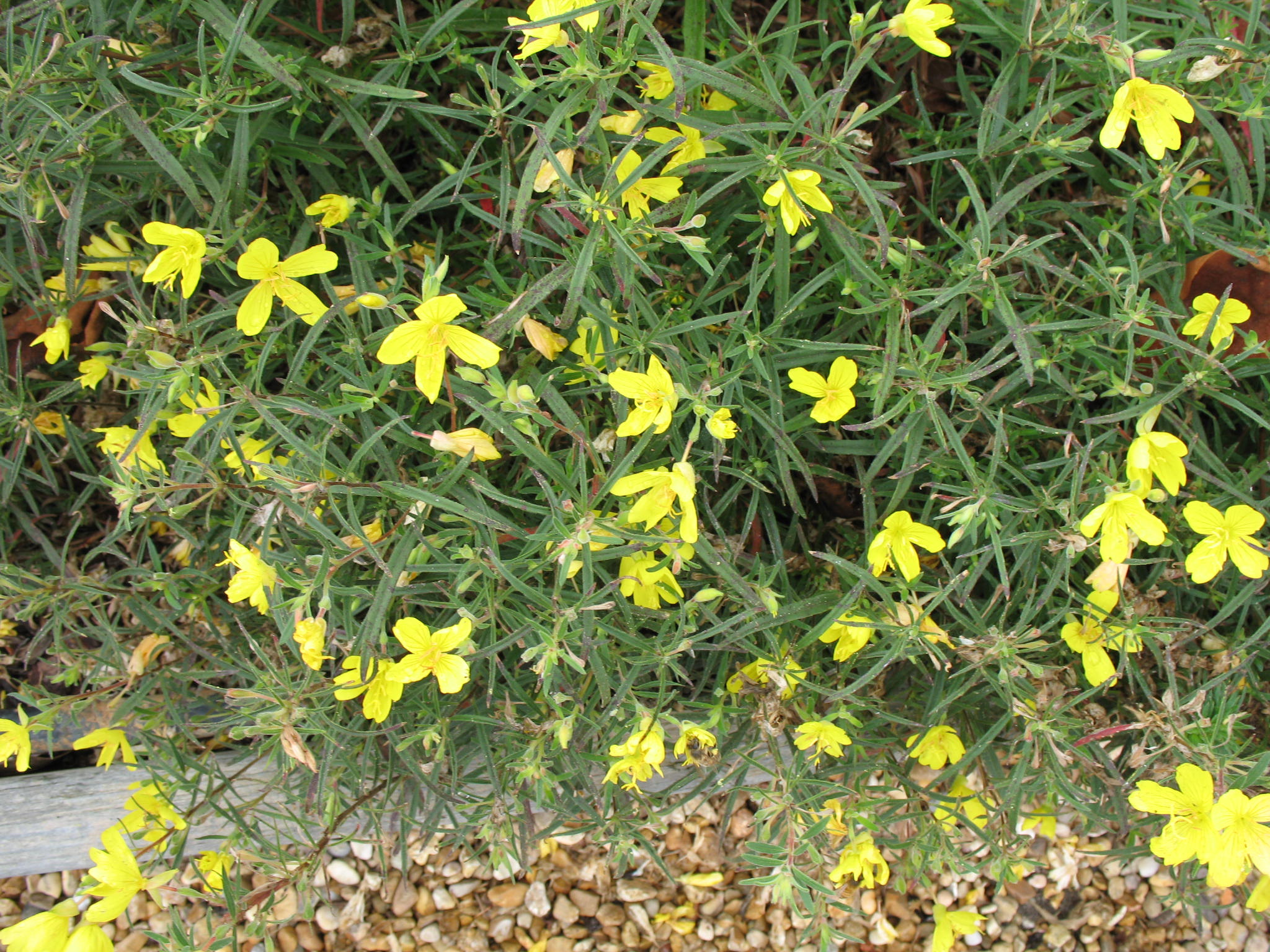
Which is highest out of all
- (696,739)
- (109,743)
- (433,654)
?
(433,654)

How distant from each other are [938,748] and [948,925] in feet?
2.13

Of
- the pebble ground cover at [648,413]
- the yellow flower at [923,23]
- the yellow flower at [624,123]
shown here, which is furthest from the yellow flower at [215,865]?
the yellow flower at [923,23]

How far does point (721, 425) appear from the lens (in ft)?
4.70

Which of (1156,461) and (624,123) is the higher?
(624,123)

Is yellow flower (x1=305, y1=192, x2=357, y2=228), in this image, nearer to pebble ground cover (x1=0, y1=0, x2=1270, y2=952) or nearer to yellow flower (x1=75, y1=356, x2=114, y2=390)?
pebble ground cover (x1=0, y1=0, x2=1270, y2=952)

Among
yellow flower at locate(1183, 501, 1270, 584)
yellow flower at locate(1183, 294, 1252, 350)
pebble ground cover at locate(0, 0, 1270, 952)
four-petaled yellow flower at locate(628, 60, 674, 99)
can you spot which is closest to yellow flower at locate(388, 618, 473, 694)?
pebble ground cover at locate(0, 0, 1270, 952)

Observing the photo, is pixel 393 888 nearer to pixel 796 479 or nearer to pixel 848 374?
pixel 796 479

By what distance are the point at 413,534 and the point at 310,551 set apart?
348 millimetres

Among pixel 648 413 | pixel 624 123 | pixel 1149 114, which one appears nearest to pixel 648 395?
pixel 648 413

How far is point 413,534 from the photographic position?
1545 millimetres

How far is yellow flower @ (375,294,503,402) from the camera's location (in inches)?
52.8

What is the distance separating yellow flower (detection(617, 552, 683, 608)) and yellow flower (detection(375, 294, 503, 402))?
0.43 m

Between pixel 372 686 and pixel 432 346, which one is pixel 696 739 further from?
pixel 432 346

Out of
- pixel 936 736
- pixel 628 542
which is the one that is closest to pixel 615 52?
pixel 628 542
